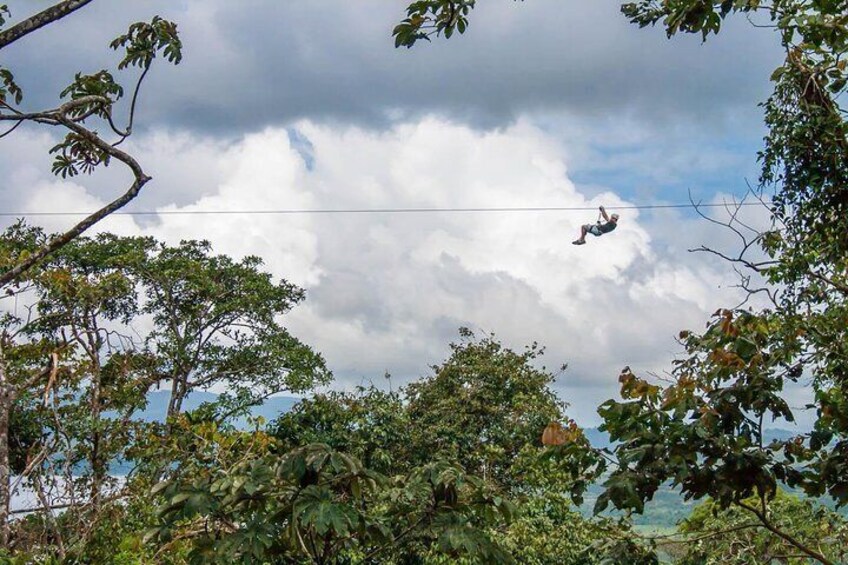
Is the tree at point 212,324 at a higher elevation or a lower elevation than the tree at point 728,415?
higher

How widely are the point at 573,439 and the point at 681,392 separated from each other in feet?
1.49

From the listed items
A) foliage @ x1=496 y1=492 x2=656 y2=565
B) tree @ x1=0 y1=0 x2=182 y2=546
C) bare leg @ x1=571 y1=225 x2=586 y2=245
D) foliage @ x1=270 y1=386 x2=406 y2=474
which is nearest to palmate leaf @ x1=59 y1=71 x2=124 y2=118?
tree @ x1=0 y1=0 x2=182 y2=546

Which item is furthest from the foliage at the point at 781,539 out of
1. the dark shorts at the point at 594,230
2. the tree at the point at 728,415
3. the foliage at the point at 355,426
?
the foliage at the point at 355,426

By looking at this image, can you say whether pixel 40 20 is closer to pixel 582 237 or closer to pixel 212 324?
pixel 582 237

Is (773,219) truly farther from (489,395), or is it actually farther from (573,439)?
(489,395)

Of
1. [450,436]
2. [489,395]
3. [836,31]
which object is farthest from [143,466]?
[836,31]

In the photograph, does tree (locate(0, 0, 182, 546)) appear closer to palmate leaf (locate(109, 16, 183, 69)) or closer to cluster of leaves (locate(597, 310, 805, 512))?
palmate leaf (locate(109, 16, 183, 69))

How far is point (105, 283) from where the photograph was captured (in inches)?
402

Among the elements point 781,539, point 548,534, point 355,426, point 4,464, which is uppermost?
point 355,426

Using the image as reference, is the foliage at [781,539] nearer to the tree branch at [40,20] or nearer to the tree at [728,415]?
the tree at [728,415]

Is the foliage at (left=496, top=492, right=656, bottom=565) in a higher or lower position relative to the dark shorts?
lower

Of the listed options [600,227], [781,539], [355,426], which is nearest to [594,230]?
[600,227]

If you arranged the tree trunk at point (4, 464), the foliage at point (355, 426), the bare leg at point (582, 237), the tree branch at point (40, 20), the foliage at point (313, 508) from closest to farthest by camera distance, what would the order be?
1. the tree branch at point (40, 20)
2. the foliage at point (313, 508)
3. the tree trunk at point (4, 464)
4. the bare leg at point (582, 237)
5. the foliage at point (355, 426)

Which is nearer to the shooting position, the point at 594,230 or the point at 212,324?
the point at 594,230
